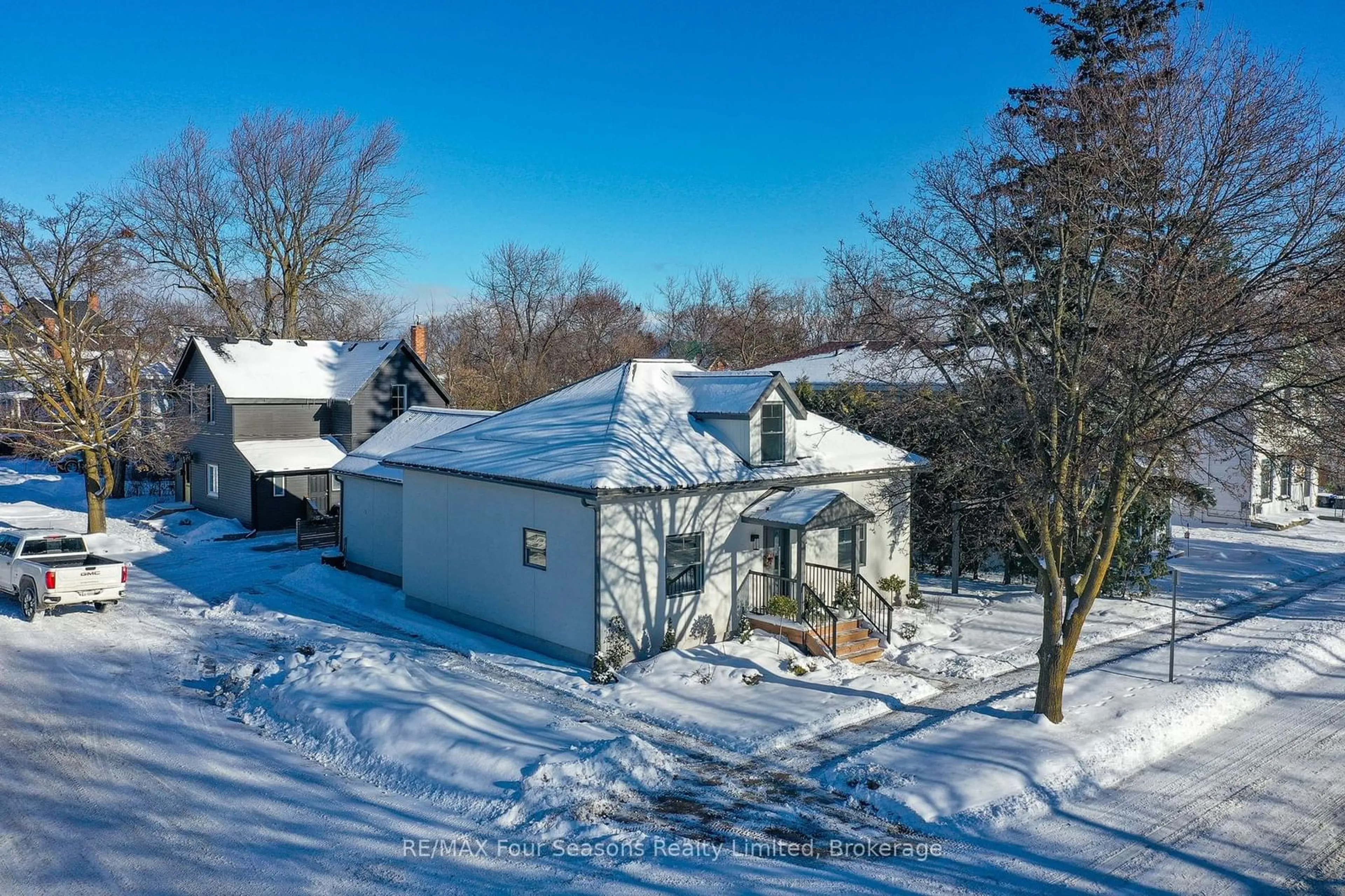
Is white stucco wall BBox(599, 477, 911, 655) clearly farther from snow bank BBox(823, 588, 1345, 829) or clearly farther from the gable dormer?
snow bank BBox(823, 588, 1345, 829)

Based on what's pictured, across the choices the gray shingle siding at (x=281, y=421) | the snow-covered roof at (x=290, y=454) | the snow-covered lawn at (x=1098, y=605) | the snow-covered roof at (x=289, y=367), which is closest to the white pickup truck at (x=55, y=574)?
the snow-covered roof at (x=290, y=454)

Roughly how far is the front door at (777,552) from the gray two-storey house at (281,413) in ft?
66.9

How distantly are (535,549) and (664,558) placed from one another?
2.68 metres

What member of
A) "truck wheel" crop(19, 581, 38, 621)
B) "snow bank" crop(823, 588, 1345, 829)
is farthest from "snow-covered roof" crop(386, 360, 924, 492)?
"truck wheel" crop(19, 581, 38, 621)

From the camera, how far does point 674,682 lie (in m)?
15.2

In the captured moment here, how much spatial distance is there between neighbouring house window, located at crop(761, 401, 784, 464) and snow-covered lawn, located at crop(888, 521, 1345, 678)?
4.65 metres

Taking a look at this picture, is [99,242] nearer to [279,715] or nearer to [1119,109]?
[279,715]

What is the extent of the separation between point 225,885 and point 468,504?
11140 millimetres

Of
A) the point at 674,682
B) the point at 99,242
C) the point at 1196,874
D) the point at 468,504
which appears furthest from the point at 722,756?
the point at 99,242

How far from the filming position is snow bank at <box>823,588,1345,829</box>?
10.7m

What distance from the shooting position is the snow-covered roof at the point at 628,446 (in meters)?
16.9

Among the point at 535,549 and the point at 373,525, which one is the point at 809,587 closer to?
the point at 535,549

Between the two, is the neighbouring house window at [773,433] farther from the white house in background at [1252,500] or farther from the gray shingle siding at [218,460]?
the gray shingle siding at [218,460]

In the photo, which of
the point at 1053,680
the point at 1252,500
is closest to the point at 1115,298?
the point at 1053,680
